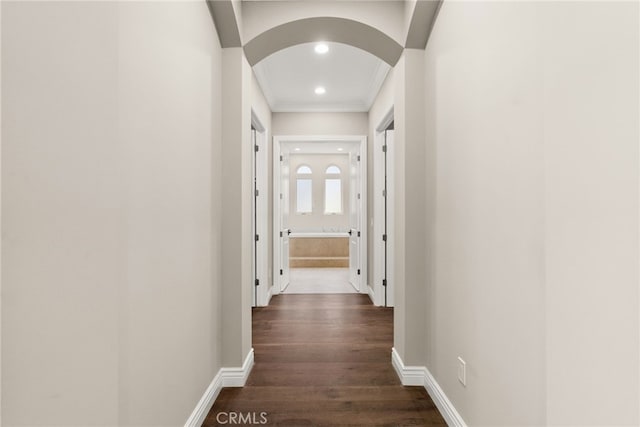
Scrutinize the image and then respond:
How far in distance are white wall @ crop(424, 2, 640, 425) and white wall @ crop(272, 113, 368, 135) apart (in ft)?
9.34

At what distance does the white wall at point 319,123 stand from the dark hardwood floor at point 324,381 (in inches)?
95.2

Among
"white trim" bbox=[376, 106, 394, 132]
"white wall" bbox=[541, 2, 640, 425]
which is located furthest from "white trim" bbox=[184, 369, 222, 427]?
"white trim" bbox=[376, 106, 394, 132]

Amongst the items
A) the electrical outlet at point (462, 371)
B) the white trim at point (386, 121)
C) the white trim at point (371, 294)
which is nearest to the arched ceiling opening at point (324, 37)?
the white trim at point (386, 121)

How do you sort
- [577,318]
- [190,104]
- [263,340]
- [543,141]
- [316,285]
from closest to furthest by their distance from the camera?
[577,318] < [543,141] < [190,104] < [263,340] < [316,285]

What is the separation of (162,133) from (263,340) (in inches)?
87.1

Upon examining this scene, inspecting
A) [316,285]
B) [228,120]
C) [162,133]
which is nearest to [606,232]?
[162,133]

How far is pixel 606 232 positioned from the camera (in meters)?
0.83

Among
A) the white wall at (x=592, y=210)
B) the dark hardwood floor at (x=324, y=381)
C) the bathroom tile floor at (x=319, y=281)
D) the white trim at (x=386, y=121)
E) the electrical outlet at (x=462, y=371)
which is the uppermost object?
the white trim at (x=386, y=121)

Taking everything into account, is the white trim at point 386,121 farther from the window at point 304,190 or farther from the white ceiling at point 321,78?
the window at point 304,190

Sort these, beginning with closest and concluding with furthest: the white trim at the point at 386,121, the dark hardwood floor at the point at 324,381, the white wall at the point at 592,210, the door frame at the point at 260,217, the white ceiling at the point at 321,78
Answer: the white wall at the point at 592,210
the dark hardwood floor at the point at 324,381
the white ceiling at the point at 321,78
the white trim at the point at 386,121
the door frame at the point at 260,217

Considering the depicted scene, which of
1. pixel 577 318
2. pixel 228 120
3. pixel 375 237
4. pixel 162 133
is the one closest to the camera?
pixel 577 318

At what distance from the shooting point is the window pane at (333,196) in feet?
27.8

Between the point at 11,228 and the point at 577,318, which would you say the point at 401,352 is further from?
the point at 11,228

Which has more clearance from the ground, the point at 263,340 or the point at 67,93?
the point at 67,93
